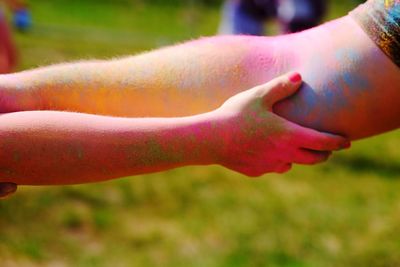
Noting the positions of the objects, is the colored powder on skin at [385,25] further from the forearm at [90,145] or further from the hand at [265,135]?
the forearm at [90,145]

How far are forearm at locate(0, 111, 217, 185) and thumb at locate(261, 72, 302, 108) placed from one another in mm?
78

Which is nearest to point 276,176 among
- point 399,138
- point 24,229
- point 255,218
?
point 255,218

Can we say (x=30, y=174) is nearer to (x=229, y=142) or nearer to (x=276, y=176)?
(x=229, y=142)

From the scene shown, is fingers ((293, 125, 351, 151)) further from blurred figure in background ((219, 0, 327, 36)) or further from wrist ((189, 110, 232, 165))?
blurred figure in background ((219, 0, 327, 36))

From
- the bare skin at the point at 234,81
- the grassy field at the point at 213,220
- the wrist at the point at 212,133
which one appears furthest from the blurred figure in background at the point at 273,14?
the wrist at the point at 212,133

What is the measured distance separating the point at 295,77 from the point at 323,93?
4 centimetres

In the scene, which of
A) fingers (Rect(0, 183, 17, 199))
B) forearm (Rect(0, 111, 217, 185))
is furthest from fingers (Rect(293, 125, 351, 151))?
fingers (Rect(0, 183, 17, 199))

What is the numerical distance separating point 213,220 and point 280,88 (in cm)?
98

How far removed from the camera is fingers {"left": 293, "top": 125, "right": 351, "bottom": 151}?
851mm

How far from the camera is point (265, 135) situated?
839mm

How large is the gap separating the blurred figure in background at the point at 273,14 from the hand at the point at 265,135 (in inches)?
66.8

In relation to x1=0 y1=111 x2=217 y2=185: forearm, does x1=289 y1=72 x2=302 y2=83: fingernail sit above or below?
above

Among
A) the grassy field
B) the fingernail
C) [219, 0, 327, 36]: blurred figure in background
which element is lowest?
the fingernail

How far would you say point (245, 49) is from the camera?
905 millimetres
